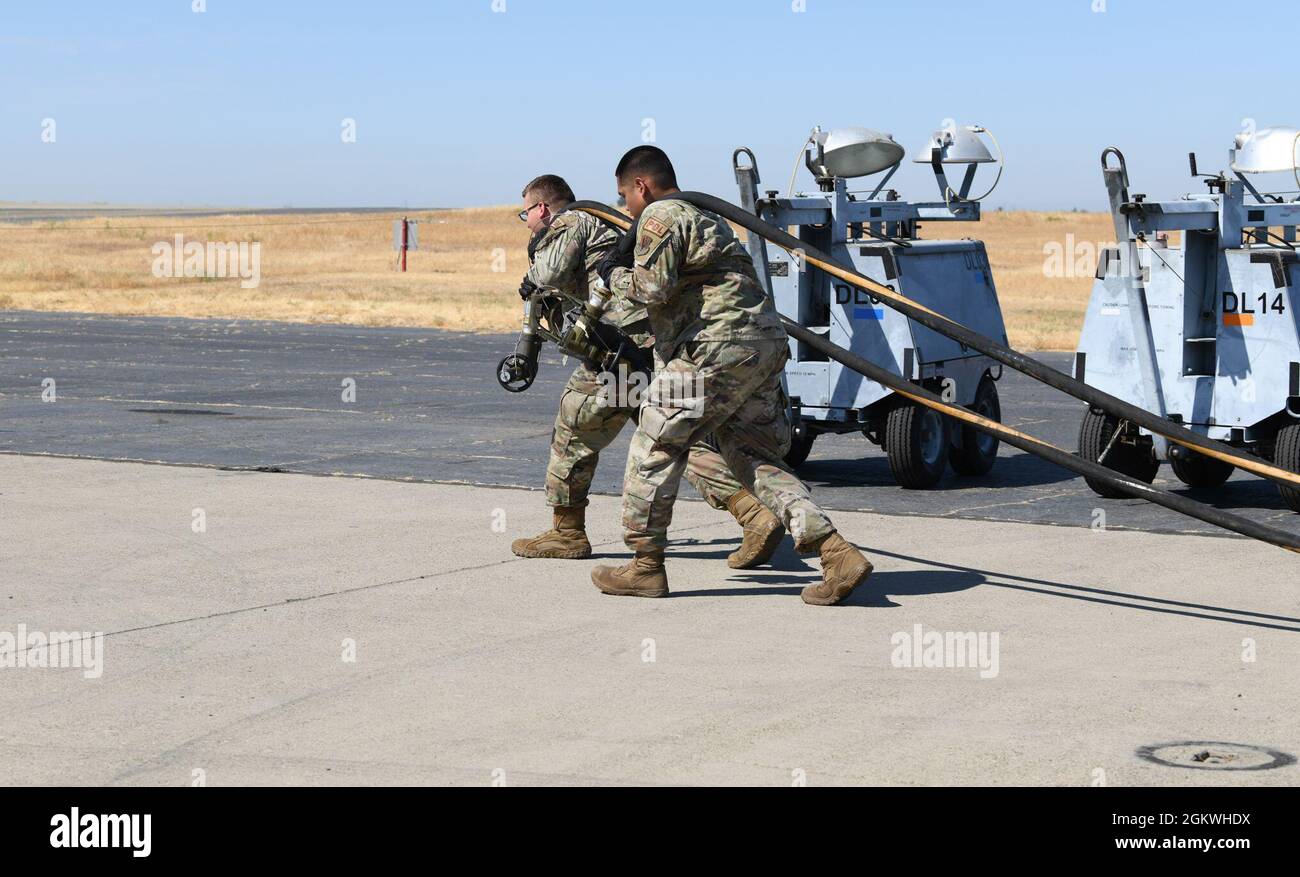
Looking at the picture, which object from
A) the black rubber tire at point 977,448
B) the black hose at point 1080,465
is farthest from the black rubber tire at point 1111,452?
the black hose at point 1080,465

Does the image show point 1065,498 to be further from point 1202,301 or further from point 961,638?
point 961,638

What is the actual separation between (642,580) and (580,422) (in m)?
1.10

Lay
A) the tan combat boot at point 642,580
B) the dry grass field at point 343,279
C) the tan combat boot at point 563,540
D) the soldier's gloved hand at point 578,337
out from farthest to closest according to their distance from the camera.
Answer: the dry grass field at point 343,279 → the tan combat boot at point 563,540 → the soldier's gloved hand at point 578,337 → the tan combat boot at point 642,580

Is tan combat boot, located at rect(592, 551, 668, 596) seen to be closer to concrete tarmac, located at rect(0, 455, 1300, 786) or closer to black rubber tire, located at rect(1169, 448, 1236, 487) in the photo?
concrete tarmac, located at rect(0, 455, 1300, 786)

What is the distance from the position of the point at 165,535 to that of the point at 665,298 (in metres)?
3.52

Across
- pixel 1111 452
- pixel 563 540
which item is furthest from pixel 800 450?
pixel 563 540

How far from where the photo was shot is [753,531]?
8.90 metres

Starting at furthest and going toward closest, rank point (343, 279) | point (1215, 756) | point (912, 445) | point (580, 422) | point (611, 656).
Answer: point (343, 279) < point (912, 445) < point (580, 422) < point (611, 656) < point (1215, 756)

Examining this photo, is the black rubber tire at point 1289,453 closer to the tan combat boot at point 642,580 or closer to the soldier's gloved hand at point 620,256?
the tan combat boot at point 642,580

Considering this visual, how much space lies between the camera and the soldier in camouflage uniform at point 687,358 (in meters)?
7.84

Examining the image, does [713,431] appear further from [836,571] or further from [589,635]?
[589,635]

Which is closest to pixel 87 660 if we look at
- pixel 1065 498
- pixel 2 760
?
pixel 2 760

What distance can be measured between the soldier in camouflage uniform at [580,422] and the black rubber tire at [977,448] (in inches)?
153

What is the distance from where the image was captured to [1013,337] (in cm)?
2836
